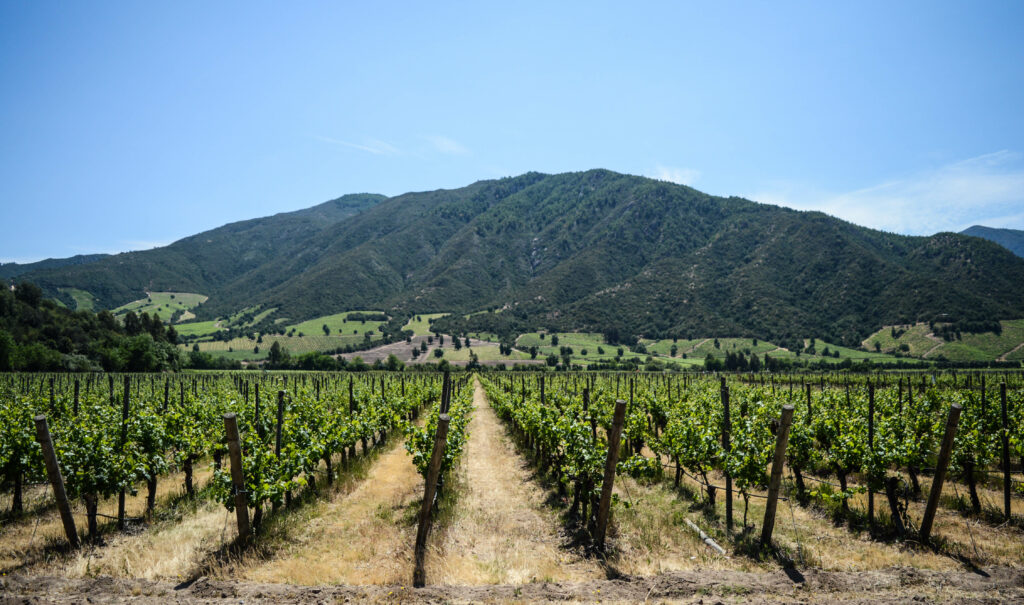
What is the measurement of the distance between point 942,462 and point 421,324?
162m

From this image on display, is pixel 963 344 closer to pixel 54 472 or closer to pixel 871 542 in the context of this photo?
pixel 871 542

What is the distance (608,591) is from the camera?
6.48 m

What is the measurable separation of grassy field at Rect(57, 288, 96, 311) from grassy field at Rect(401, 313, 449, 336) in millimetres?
126314

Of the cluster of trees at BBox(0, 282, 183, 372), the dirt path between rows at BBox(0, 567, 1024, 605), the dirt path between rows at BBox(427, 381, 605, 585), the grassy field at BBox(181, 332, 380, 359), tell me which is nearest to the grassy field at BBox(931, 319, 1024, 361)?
the dirt path between rows at BBox(0, 567, 1024, 605)

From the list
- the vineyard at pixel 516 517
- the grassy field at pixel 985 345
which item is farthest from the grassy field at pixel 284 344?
the grassy field at pixel 985 345

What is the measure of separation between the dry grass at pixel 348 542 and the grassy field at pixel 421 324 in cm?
14327

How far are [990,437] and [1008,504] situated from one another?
142cm

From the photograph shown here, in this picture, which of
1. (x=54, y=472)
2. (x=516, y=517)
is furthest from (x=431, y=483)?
(x=54, y=472)

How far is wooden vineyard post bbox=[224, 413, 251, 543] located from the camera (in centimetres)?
711

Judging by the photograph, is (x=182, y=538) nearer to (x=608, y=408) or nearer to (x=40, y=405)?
(x=40, y=405)

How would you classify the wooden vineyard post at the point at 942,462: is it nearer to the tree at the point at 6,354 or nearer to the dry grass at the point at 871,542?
the dry grass at the point at 871,542

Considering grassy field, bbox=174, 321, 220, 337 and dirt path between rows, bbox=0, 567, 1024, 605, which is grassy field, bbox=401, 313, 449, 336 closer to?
grassy field, bbox=174, 321, 220, 337

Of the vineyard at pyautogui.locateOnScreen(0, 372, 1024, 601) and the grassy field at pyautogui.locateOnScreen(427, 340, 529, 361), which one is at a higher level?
the vineyard at pyautogui.locateOnScreen(0, 372, 1024, 601)

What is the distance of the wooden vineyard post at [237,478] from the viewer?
7.11m
